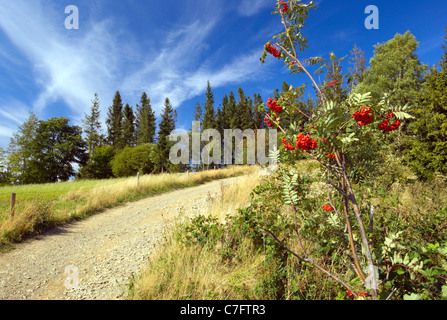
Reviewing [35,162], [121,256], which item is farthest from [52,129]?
[121,256]

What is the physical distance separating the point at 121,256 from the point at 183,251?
1686mm

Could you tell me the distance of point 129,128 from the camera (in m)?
42.3

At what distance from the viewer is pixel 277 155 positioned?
1.88 meters

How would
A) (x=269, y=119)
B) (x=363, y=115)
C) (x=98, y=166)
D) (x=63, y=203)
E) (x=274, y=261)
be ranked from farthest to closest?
(x=98, y=166)
(x=63, y=203)
(x=274, y=261)
(x=269, y=119)
(x=363, y=115)

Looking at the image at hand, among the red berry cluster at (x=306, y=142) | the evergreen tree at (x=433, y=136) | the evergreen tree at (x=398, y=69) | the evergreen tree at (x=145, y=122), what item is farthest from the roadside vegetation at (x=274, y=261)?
the evergreen tree at (x=145, y=122)

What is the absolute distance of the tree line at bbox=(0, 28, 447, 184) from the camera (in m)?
8.02

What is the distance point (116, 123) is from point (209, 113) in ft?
69.8

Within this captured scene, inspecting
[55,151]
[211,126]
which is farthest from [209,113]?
[55,151]

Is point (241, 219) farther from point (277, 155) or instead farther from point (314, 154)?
point (314, 154)

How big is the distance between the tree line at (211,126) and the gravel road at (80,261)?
3453 mm

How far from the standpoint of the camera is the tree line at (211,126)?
8023 mm

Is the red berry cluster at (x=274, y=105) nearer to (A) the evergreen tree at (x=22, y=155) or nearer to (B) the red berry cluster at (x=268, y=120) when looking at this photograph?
(B) the red berry cluster at (x=268, y=120)

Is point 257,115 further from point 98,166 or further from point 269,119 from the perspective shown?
point 269,119

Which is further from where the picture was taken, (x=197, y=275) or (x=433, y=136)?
(x=433, y=136)
